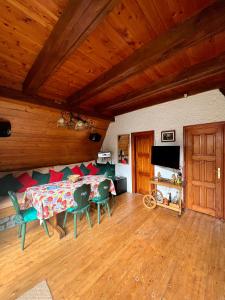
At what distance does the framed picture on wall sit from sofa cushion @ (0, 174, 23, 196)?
3.67m

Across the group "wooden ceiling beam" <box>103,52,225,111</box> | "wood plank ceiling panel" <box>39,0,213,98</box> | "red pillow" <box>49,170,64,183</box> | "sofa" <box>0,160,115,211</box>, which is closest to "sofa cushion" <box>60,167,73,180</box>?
"sofa" <box>0,160,115,211</box>

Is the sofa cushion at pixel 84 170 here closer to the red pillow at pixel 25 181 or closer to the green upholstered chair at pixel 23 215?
the red pillow at pixel 25 181

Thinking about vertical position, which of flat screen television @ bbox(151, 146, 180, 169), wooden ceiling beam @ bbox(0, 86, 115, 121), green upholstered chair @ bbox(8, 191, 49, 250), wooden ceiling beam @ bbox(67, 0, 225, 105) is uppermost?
wooden ceiling beam @ bbox(67, 0, 225, 105)

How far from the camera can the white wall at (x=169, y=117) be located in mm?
2932

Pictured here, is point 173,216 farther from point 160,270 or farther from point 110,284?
point 110,284

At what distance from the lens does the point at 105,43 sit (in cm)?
160

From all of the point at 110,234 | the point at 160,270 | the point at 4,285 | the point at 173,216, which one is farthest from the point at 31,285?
the point at 173,216

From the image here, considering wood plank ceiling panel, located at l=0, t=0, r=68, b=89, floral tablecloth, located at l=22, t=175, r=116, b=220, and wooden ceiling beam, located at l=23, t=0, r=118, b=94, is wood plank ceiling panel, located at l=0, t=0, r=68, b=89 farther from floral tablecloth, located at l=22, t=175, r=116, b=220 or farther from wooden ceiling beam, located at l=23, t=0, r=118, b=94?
floral tablecloth, located at l=22, t=175, r=116, b=220

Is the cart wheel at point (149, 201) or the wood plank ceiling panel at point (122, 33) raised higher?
the wood plank ceiling panel at point (122, 33)

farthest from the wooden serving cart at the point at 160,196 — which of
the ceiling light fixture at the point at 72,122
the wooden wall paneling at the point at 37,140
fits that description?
the wooden wall paneling at the point at 37,140

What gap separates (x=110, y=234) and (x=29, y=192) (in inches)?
62.9

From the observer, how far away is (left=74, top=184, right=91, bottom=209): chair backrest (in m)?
2.39

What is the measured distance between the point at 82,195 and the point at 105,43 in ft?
7.30

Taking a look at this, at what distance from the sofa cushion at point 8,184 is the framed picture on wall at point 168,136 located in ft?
12.0
